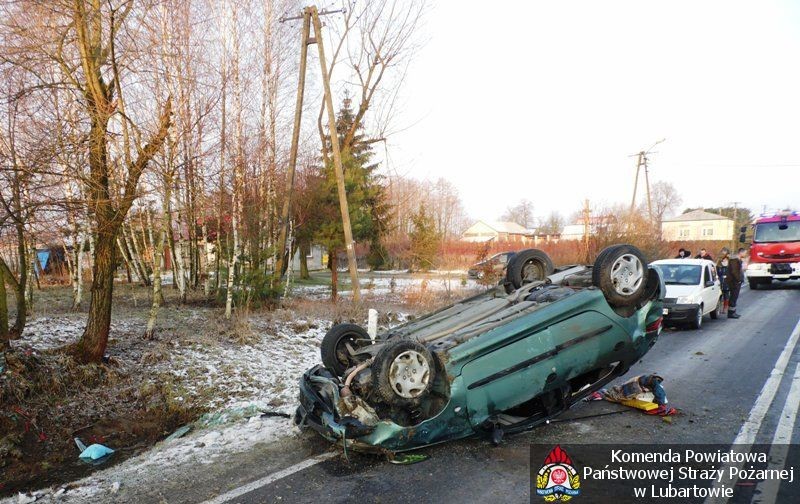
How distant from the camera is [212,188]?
1104 centimetres

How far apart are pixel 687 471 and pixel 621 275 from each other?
6.26ft

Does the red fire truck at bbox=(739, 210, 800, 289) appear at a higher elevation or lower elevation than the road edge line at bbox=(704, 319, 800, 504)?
higher

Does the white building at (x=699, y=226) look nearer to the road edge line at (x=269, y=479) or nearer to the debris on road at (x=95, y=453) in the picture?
the road edge line at (x=269, y=479)

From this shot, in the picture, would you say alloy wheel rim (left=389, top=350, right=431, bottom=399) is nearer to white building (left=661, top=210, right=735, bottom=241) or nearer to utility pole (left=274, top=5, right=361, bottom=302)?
utility pole (left=274, top=5, right=361, bottom=302)

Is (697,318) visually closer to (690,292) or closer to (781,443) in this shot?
(690,292)

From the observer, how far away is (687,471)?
12.6 feet

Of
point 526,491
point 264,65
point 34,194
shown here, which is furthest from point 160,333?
point 264,65

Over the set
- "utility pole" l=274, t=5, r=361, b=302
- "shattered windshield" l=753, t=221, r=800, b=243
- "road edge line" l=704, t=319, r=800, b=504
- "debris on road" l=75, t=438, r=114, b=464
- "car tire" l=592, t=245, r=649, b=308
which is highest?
"utility pole" l=274, t=5, r=361, b=302

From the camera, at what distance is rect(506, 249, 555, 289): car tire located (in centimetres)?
611

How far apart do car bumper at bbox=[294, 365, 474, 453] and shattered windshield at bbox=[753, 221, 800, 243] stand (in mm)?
19299

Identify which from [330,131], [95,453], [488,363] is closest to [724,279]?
[330,131]

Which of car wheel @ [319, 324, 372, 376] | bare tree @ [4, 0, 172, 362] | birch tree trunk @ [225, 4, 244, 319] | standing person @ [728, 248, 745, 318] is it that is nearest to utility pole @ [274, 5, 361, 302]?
birch tree trunk @ [225, 4, 244, 319]

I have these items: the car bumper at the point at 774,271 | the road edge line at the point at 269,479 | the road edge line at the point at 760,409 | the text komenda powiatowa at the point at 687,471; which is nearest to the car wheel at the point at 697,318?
the road edge line at the point at 760,409

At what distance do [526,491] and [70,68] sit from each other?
25.0 ft
